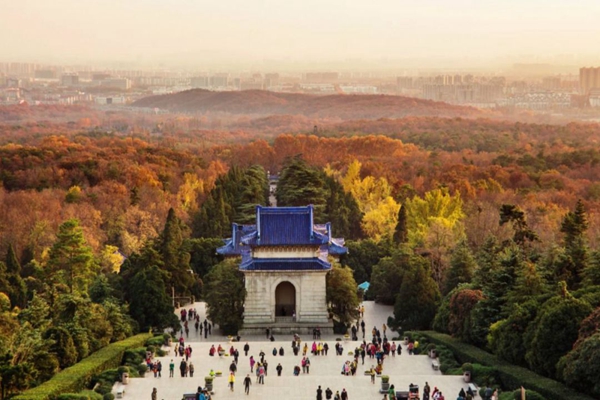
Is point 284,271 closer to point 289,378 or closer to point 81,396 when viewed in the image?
point 289,378

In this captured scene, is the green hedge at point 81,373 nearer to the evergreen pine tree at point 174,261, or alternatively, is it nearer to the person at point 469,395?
the evergreen pine tree at point 174,261

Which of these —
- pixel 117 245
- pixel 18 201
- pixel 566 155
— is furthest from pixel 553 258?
pixel 566 155

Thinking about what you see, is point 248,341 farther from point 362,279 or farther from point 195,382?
point 362,279

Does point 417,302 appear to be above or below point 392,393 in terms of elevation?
below

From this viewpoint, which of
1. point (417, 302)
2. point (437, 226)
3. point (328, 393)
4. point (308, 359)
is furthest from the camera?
point (437, 226)

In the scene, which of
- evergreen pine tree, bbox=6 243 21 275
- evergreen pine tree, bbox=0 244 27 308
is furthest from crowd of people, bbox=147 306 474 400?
evergreen pine tree, bbox=6 243 21 275

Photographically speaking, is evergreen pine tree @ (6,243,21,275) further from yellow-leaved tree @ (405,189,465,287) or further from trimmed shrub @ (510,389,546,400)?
trimmed shrub @ (510,389,546,400)

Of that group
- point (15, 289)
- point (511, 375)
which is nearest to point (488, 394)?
point (511, 375)

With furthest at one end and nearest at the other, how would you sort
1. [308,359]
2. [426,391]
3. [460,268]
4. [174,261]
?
[174,261] < [460,268] < [308,359] < [426,391]
